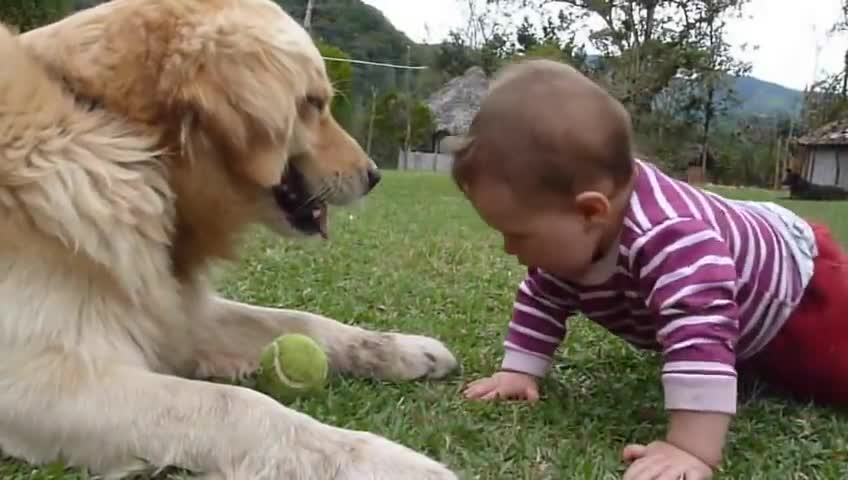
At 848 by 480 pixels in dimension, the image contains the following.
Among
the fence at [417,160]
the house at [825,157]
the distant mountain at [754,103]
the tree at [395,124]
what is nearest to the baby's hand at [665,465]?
the house at [825,157]

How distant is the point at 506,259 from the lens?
4074mm

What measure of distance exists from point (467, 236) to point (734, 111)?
877 inches

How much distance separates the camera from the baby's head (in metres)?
1.70

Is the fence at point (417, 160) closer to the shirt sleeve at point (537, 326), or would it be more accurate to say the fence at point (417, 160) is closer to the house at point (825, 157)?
the house at point (825, 157)

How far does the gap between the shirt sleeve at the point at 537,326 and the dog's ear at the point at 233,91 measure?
58cm

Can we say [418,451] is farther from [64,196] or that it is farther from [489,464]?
[64,196]

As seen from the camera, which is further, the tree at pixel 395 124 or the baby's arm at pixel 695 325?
the tree at pixel 395 124

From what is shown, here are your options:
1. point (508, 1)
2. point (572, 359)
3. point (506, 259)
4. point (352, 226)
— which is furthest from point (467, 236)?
point (508, 1)

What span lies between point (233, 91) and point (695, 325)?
85 cm

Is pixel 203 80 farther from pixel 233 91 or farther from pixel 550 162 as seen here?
pixel 550 162

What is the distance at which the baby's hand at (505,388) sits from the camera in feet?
6.41

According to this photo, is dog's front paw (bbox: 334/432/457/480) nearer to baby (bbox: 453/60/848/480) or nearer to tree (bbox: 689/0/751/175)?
baby (bbox: 453/60/848/480)

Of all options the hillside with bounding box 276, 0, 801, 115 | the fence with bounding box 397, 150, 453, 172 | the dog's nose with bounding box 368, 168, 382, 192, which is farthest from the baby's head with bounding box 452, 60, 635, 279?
the fence with bounding box 397, 150, 453, 172

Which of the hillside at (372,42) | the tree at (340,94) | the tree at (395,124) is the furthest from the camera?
the tree at (395,124)
